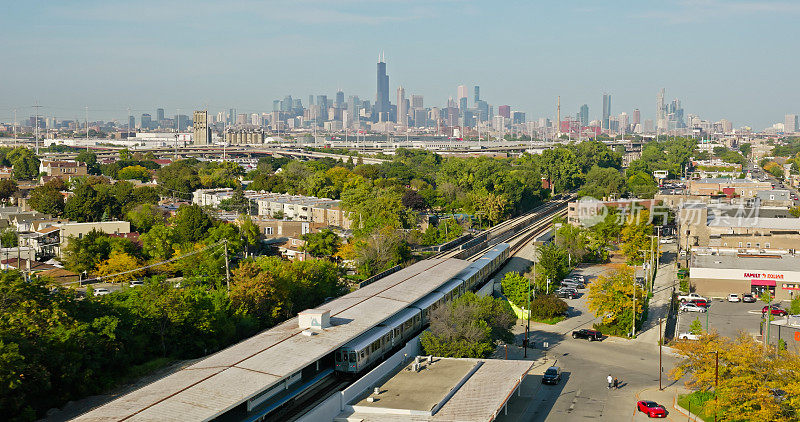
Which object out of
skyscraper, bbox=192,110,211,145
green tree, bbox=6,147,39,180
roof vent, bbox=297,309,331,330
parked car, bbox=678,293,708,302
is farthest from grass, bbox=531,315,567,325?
skyscraper, bbox=192,110,211,145

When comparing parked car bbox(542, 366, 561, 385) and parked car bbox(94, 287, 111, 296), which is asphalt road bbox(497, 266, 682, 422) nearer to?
parked car bbox(542, 366, 561, 385)

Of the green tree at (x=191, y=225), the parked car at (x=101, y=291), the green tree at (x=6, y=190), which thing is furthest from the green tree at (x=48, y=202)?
the parked car at (x=101, y=291)

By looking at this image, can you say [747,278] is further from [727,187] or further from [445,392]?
[727,187]

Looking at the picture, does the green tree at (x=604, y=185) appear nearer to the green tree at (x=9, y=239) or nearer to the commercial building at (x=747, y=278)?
the commercial building at (x=747, y=278)

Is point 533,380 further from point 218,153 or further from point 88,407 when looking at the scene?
point 218,153

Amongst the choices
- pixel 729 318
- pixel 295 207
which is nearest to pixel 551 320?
pixel 729 318

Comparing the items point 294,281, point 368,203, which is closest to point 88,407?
point 294,281
